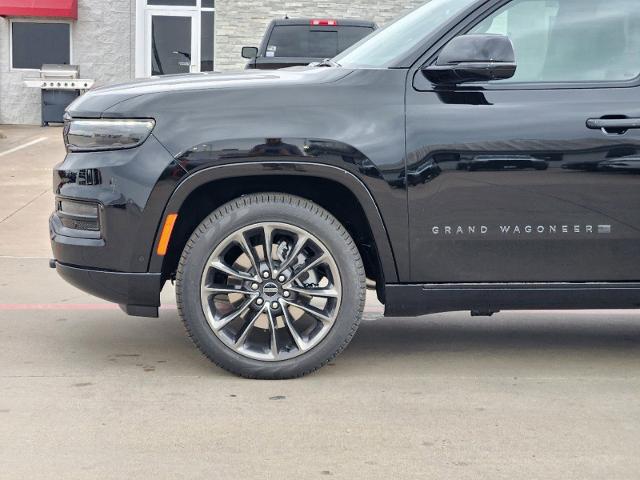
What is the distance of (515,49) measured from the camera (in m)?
5.07

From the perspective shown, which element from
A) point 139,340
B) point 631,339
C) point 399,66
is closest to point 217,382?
point 139,340

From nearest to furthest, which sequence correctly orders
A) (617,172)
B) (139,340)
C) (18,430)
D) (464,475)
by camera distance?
1. (464,475)
2. (18,430)
3. (617,172)
4. (139,340)

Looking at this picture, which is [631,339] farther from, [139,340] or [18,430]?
[18,430]

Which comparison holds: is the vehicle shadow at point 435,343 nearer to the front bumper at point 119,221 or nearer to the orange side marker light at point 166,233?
the front bumper at point 119,221

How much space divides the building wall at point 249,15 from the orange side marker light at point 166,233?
15.9m

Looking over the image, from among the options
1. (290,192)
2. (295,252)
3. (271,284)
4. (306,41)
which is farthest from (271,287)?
(306,41)

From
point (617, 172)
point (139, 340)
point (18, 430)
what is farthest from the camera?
point (139, 340)

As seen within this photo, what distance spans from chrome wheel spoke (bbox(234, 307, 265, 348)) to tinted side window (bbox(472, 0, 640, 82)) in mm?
1642

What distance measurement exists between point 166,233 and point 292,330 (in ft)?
Result: 2.40

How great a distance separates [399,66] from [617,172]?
A: 1115 mm

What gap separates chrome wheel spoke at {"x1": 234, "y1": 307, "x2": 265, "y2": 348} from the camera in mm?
4902

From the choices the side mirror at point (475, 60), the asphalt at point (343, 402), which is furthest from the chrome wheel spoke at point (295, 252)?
the side mirror at point (475, 60)

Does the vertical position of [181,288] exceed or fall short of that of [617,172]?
it falls short

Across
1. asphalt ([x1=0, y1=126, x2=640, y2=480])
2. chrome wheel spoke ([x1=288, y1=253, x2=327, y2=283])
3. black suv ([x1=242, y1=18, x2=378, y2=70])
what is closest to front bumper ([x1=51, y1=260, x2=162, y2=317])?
asphalt ([x1=0, y1=126, x2=640, y2=480])
